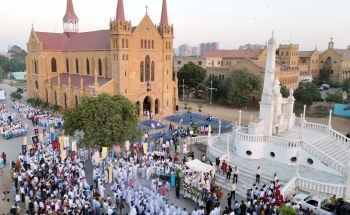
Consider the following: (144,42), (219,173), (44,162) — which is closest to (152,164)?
(219,173)

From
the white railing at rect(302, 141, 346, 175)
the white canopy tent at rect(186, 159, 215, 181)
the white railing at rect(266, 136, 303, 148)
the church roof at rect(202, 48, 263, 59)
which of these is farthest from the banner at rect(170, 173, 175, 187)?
the church roof at rect(202, 48, 263, 59)

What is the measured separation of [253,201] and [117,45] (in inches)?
1066

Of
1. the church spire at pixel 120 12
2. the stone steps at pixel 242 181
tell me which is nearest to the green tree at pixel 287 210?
the stone steps at pixel 242 181

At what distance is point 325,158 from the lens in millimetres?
19672

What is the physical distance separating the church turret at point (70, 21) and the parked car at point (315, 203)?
4755 centimetres

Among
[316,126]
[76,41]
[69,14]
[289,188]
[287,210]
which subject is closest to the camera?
[287,210]

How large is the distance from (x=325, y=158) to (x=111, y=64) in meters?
27.9

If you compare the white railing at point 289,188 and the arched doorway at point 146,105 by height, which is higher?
the arched doorway at point 146,105

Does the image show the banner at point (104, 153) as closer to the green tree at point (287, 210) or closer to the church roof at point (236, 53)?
the green tree at point (287, 210)

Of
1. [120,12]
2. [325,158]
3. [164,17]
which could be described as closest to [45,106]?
[120,12]

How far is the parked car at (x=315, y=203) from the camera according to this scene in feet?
52.2

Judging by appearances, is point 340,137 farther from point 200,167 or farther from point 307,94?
point 307,94

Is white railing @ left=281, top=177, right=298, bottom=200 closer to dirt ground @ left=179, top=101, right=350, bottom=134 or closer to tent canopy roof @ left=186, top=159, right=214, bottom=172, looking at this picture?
tent canopy roof @ left=186, top=159, right=214, bottom=172

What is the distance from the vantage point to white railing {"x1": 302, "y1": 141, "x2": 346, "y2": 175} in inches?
746
